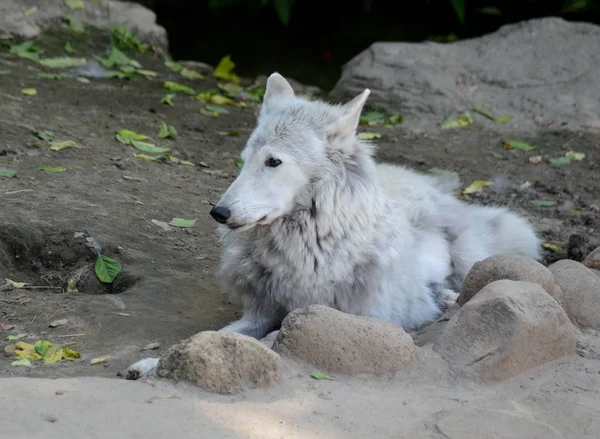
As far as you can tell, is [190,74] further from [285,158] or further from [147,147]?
[285,158]

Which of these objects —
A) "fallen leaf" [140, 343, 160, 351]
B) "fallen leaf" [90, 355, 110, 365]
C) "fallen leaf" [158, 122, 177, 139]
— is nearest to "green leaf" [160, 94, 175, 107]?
"fallen leaf" [158, 122, 177, 139]

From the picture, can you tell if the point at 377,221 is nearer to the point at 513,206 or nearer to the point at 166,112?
the point at 513,206

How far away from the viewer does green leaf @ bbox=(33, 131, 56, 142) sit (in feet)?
25.7

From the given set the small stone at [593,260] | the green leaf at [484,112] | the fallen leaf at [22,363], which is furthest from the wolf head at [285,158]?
the green leaf at [484,112]

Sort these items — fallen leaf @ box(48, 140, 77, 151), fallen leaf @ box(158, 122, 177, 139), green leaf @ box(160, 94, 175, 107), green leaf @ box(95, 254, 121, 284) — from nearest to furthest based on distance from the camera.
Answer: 1. green leaf @ box(95, 254, 121, 284)
2. fallen leaf @ box(48, 140, 77, 151)
3. fallen leaf @ box(158, 122, 177, 139)
4. green leaf @ box(160, 94, 175, 107)

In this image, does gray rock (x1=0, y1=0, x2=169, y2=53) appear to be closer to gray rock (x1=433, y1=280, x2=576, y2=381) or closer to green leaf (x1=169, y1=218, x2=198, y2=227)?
green leaf (x1=169, y1=218, x2=198, y2=227)

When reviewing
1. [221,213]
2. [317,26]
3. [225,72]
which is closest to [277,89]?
[221,213]

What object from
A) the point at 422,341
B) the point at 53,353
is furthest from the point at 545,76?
the point at 53,353

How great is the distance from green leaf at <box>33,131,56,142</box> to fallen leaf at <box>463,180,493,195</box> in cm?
346

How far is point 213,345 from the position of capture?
414cm

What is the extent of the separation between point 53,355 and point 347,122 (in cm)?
198

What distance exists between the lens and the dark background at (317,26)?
42.4 ft

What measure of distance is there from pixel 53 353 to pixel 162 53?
708 centimetres

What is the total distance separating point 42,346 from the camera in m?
4.91
